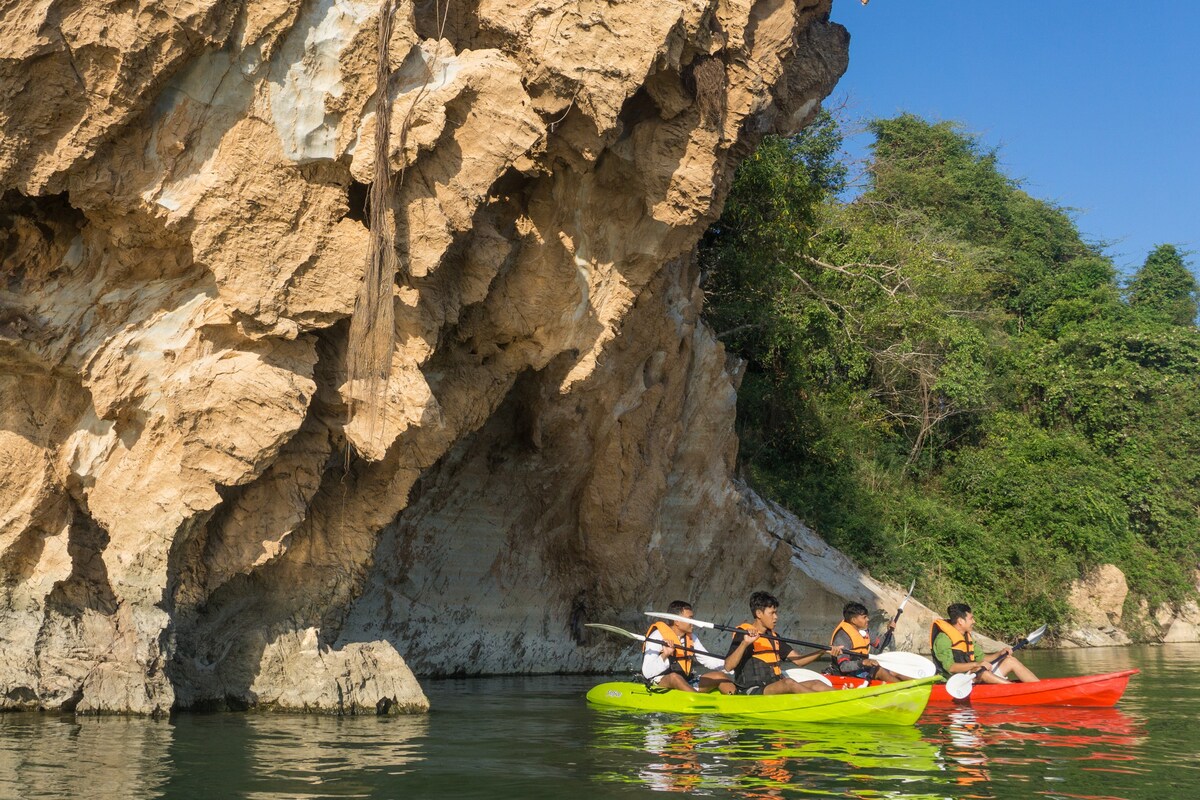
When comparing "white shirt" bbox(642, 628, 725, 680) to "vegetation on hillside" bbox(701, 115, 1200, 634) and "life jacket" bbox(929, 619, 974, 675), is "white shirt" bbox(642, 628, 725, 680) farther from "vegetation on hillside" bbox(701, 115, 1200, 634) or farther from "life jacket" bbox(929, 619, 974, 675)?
"vegetation on hillside" bbox(701, 115, 1200, 634)

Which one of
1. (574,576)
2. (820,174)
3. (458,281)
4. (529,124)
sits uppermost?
(820,174)

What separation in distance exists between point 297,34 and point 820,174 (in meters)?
17.7

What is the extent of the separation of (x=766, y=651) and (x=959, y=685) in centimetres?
183

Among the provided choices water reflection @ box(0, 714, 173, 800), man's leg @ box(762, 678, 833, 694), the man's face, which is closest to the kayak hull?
man's leg @ box(762, 678, 833, 694)

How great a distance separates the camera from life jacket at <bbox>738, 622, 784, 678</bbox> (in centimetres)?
1079

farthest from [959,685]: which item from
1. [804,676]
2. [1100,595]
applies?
[1100,595]

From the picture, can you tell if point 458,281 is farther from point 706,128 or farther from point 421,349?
point 706,128

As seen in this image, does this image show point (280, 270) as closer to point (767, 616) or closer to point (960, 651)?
point (767, 616)

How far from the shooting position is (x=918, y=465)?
24.4 metres

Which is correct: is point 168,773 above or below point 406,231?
below

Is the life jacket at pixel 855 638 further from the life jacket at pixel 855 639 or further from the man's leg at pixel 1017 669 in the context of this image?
the man's leg at pixel 1017 669

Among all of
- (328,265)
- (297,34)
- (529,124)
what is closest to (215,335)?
(328,265)

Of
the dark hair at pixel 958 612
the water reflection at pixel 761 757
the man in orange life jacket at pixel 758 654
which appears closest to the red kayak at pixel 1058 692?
the man in orange life jacket at pixel 758 654

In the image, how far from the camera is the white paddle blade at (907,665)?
424 inches
